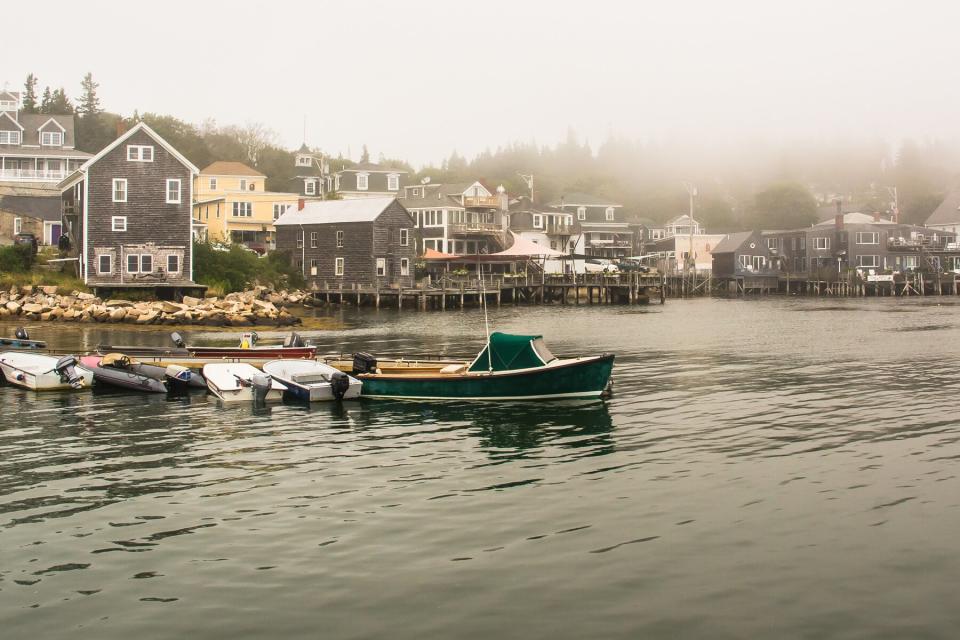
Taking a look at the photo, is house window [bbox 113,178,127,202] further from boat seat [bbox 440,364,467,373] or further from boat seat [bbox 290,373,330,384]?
boat seat [bbox 440,364,467,373]

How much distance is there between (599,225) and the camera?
430 ft

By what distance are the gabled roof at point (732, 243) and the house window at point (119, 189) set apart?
274 feet

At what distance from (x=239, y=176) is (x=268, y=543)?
92.0 m

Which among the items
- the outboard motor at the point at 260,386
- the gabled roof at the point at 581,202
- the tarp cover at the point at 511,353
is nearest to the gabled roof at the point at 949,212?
the gabled roof at the point at 581,202

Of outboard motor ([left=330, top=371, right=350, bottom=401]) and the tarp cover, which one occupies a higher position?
the tarp cover

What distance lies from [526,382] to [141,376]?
40.8 feet

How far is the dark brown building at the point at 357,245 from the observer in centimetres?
8562

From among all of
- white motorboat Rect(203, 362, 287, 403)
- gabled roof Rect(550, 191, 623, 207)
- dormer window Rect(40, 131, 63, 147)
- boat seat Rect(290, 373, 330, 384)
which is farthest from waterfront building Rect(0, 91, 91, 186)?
boat seat Rect(290, 373, 330, 384)

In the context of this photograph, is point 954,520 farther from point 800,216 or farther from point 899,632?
point 800,216

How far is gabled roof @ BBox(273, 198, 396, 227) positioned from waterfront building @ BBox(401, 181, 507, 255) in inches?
Answer: 749

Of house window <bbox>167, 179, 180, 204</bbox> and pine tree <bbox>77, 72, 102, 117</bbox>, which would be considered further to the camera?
pine tree <bbox>77, 72, 102, 117</bbox>

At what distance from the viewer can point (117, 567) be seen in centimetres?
1416

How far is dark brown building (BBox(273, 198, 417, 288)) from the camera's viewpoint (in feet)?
281

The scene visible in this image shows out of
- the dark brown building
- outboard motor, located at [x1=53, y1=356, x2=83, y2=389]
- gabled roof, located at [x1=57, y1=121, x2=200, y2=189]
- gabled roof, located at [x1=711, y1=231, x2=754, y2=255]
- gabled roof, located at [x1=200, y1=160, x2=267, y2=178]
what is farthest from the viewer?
gabled roof, located at [x1=711, y1=231, x2=754, y2=255]
